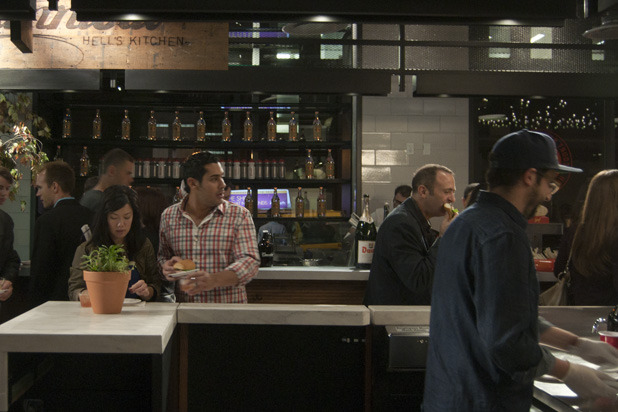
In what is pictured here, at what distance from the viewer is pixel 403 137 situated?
23.7 ft

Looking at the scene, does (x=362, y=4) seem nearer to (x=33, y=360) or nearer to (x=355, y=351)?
(x=355, y=351)

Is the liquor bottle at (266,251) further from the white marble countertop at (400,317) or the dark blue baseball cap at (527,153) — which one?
the dark blue baseball cap at (527,153)

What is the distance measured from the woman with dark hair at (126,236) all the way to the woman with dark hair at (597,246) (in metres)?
2.30

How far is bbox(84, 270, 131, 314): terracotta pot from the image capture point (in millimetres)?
2268

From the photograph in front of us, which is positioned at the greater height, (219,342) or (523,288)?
(523,288)

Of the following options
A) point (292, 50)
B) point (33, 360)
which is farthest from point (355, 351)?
point (292, 50)

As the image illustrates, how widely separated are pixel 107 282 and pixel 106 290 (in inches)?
1.2

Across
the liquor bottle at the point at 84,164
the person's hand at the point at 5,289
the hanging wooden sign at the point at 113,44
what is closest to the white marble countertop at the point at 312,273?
the hanging wooden sign at the point at 113,44

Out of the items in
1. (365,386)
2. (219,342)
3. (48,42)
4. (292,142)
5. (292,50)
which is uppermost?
(292,50)

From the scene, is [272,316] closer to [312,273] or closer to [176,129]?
[312,273]

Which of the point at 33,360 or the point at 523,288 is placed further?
the point at 33,360

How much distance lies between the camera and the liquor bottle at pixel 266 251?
16.8 feet

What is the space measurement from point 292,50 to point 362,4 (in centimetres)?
409

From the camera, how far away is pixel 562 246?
3986 millimetres
